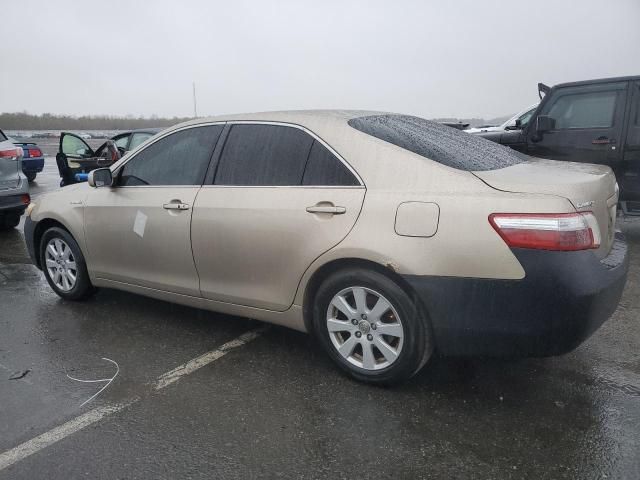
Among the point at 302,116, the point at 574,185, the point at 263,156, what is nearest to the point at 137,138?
the point at 263,156

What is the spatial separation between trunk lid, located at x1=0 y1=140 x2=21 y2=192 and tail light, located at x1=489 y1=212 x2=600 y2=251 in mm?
7079

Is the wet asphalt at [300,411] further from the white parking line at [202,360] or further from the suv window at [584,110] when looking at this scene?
the suv window at [584,110]

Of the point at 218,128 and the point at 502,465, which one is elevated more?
the point at 218,128

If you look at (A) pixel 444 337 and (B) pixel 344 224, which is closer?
(A) pixel 444 337

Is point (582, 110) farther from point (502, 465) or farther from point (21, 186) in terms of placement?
point (21, 186)

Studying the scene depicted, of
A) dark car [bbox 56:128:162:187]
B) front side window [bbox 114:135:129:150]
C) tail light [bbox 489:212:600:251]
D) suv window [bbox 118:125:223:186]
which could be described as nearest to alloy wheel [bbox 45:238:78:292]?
suv window [bbox 118:125:223:186]

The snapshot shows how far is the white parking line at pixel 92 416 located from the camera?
8.12 ft

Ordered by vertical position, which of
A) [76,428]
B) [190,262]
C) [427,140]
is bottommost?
[76,428]

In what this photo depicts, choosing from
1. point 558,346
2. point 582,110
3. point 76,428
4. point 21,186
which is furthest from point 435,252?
point 21,186

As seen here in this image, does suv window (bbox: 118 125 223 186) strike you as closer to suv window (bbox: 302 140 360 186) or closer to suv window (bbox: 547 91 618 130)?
suv window (bbox: 302 140 360 186)

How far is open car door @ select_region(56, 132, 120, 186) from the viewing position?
8203mm

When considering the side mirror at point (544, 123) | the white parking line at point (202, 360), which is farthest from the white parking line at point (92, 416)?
the side mirror at point (544, 123)

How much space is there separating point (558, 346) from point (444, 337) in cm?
54

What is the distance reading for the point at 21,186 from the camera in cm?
752
